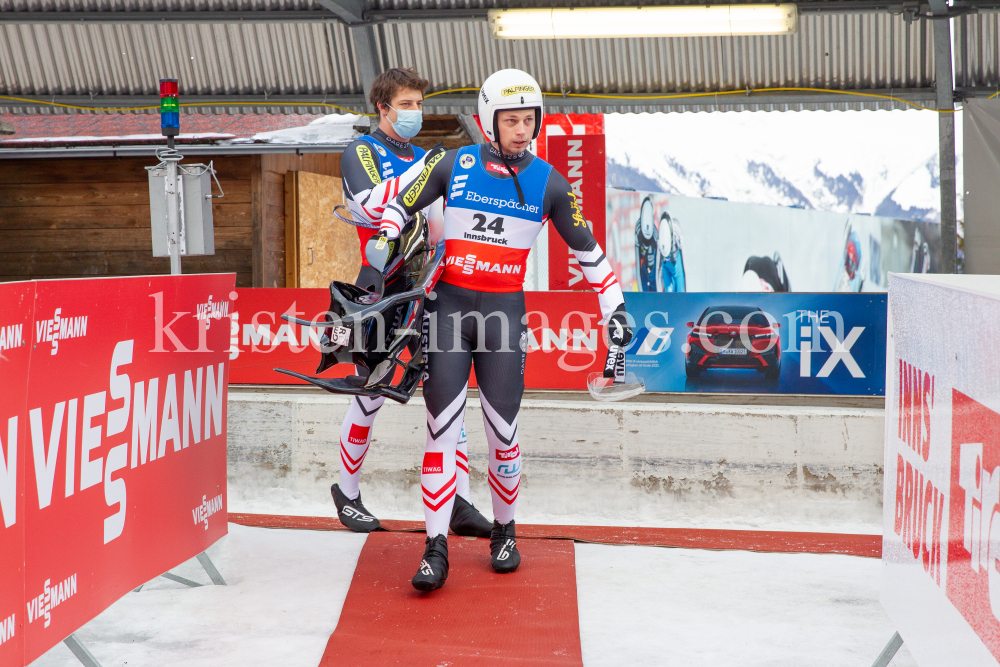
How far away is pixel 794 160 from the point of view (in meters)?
33.0

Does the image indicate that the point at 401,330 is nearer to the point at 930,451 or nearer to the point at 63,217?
the point at 930,451

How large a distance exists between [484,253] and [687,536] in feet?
6.96

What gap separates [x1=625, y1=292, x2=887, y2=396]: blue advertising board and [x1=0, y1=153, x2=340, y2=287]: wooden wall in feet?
21.2

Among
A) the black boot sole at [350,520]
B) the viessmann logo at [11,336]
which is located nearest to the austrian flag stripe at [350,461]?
the black boot sole at [350,520]

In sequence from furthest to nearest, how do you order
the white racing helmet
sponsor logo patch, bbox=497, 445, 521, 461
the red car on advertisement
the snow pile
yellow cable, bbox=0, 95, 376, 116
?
1. the snow pile
2. yellow cable, bbox=0, 95, 376, 116
3. the red car on advertisement
4. sponsor logo patch, bbox=497, 445, 521, 461
5. the white racing helmet

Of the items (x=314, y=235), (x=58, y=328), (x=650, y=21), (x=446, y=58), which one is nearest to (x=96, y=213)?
(x=314, y=235)

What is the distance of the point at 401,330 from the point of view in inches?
151

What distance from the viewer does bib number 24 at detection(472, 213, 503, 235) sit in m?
3.74

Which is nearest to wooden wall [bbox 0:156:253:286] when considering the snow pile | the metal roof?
the snow pile

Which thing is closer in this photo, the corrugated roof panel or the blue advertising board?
the blue advertising board

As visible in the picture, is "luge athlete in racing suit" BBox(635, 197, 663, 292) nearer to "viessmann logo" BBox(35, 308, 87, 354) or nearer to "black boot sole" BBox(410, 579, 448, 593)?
"black boot sole" BBox(410, 579, 448, 593)

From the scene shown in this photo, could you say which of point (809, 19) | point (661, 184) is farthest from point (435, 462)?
point (661, 184)

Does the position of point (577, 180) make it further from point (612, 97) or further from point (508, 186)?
point (508, 186)

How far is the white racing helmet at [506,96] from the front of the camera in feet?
12.1
